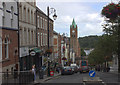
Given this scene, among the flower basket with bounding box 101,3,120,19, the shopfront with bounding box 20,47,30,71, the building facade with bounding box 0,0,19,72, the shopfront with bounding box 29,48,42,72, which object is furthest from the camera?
the shopfront with bounding box 29,48,42,72

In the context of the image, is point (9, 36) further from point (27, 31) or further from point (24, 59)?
point (27, 31)

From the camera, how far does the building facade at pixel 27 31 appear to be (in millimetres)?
30870

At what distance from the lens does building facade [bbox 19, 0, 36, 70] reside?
30.9 meters

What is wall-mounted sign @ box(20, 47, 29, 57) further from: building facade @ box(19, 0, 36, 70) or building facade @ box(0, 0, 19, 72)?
building facade @ box(0, 0, 19, 72)

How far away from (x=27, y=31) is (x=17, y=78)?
1912 cm

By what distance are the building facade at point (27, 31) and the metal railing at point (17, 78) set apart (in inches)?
478

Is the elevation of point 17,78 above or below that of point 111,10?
below

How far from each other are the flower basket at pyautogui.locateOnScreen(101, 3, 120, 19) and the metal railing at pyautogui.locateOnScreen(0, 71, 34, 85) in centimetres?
819

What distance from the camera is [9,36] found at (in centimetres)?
2491

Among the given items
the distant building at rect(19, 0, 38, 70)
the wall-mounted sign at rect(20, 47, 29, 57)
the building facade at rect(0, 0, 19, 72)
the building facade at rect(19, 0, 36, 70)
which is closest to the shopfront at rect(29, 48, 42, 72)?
the distant building at rect(19, 0, 38, 70)

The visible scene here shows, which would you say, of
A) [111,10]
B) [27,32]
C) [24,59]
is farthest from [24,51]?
[111,10]

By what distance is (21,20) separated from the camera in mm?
30828

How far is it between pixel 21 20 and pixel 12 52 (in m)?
6.17

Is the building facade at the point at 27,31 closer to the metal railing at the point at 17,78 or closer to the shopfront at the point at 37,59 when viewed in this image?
the shopfront at the point at 37,59
